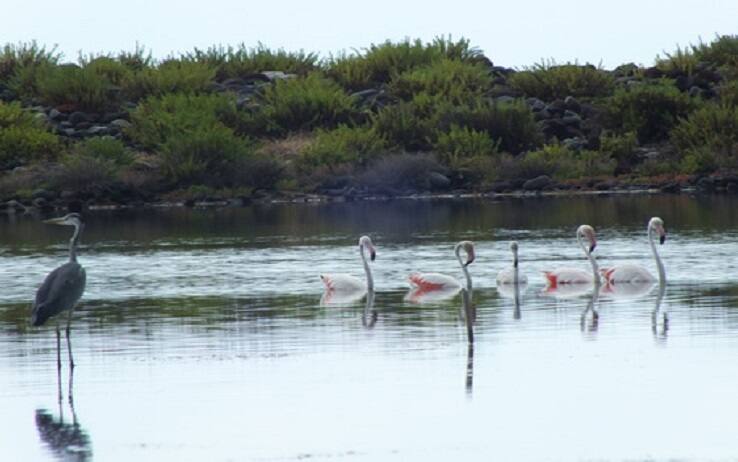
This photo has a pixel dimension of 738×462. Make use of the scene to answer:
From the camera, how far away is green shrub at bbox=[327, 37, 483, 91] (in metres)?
62.8

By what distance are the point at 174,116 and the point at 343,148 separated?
192 inches

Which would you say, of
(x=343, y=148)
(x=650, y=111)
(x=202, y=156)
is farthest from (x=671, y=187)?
(x=202, y=156)

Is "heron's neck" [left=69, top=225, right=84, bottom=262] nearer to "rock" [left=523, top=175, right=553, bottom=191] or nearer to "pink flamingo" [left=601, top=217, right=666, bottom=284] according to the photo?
"pink flamingo" [left=601, top=217, right=666, bottom=284]

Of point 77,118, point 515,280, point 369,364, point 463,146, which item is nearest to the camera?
point 369,364

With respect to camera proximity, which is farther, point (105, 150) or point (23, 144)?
point (23, 144)

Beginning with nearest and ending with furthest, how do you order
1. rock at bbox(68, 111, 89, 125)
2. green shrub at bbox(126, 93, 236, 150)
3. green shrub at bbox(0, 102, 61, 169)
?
green shrub at bbox(126, 93, 236, 150)
green shrub at bbox(0, 102, 61, 169)
rock at bbox(68, 111, 89, 125)

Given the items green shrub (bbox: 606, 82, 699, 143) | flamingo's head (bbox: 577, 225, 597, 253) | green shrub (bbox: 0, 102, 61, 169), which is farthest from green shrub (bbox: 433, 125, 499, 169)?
flamingo's head (bbox: 577, 225, 597, 253)

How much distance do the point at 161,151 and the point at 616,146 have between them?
1172cm

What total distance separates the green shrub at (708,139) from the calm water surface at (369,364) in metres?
19.2

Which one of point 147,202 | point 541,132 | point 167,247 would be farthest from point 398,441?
point 541,132

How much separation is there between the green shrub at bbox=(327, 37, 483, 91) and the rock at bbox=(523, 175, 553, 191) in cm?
1330

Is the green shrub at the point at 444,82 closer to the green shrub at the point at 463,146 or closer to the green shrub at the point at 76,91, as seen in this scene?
the green shrub at the point at 463,146

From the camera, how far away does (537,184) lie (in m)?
49.5

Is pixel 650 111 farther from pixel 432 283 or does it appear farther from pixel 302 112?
pixel 432 283
